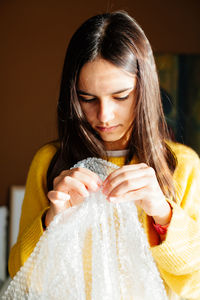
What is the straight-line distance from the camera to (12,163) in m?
1.64

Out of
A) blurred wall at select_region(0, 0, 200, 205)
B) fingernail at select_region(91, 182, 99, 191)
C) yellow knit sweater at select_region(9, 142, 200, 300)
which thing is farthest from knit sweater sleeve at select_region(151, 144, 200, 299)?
blurred wall at select_region(0, 0, 200, 205)

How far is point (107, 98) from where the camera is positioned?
527mm

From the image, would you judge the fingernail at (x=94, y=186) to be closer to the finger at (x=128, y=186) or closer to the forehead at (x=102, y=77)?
the finger at (x=128, y=186)

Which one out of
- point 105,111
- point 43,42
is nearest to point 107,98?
point 105,111

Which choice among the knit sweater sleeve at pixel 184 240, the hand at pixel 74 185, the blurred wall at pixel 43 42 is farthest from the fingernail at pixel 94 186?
the blurred wall at pixel 43 42

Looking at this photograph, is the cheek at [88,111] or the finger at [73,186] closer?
the finger at [73,186]

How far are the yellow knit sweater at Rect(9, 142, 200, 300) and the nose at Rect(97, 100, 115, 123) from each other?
11 cm

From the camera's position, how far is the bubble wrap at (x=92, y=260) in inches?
17.9

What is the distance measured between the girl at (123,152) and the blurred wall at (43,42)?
932mm

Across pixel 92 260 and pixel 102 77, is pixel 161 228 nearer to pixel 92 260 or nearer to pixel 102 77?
pixel 92 260

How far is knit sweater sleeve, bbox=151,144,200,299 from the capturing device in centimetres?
48

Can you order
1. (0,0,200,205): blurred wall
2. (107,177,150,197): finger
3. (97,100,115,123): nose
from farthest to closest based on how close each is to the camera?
(0,0,200,205): blurred wall < (97,100,115,123): nose < (107,177,150,197): finger

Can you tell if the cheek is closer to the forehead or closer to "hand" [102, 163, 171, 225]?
the forehead

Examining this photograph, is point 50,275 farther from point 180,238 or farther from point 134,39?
point 134,39
